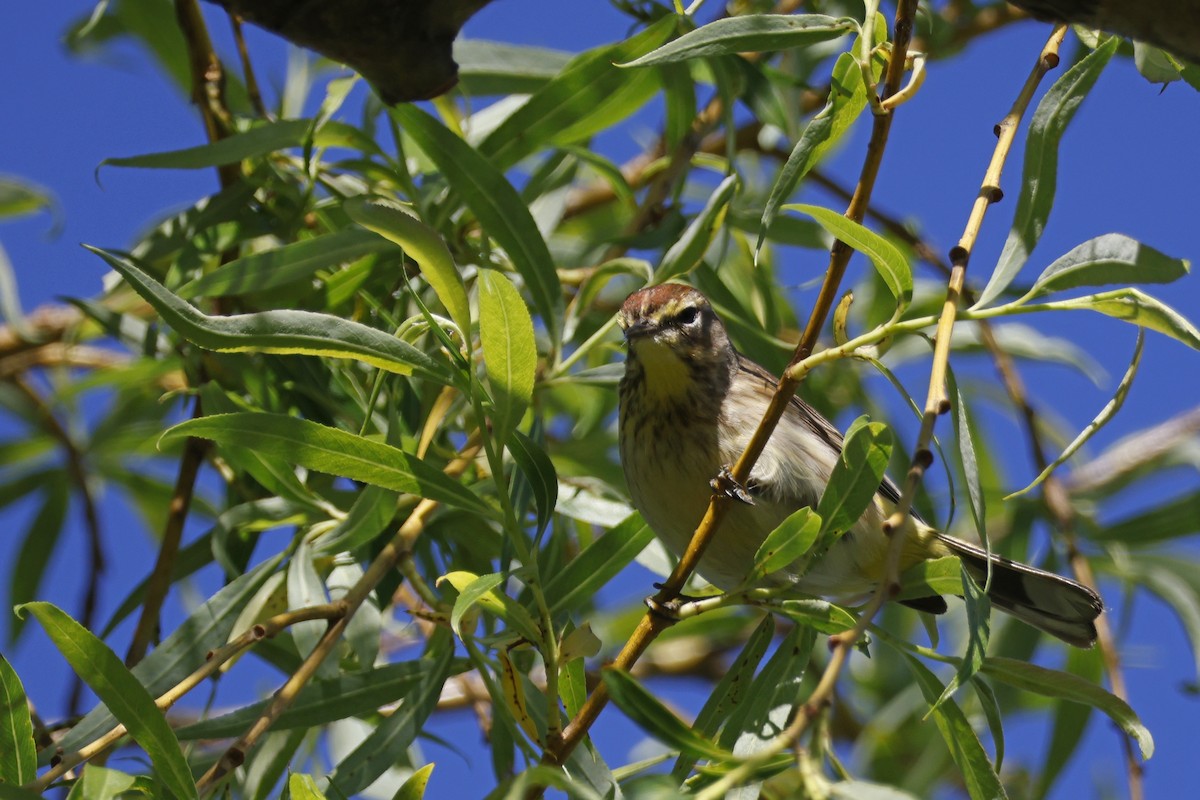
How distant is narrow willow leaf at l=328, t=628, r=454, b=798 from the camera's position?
269 cm

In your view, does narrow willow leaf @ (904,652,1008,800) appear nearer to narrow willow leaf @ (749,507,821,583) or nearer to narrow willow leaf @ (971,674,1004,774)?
narrow willow leaf @ (971,674,1004,774)

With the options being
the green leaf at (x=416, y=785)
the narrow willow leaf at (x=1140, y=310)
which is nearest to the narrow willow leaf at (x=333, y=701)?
the green leaf at (x=416, y=785)

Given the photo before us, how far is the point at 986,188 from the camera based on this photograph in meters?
2.33

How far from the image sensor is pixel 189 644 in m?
2.93

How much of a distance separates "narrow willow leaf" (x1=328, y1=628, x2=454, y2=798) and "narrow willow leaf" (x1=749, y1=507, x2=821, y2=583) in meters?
0.84

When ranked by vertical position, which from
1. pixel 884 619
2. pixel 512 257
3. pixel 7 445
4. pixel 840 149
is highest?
pixel 840 149

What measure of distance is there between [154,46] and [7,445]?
4.94 feet

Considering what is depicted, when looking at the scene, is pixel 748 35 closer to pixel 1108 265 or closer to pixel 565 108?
pixel 1108 265

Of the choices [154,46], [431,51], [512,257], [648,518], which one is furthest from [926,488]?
[154,46]

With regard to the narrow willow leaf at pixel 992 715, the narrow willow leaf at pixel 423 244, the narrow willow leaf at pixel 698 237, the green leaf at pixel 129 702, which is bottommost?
the green leaf at pixel 129 702

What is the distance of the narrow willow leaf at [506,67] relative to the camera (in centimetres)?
381

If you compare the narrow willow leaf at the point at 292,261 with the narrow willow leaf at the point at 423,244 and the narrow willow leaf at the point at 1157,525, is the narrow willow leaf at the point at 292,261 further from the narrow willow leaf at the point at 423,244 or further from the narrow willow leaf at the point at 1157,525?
the narrow willow leaf at the point at 1157,525

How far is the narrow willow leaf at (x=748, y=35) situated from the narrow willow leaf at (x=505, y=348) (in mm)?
472

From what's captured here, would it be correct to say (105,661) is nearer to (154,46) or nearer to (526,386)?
(526,386)
